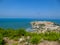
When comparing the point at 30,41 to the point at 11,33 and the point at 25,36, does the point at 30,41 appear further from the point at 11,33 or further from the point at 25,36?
the point at 11,33

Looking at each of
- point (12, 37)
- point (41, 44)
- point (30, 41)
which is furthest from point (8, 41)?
point (41, 44)

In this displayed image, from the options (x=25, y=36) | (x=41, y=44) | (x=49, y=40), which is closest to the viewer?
(x=41, y=44)

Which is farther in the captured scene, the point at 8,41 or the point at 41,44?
the point at 8,41

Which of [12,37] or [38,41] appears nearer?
Result: [38,41]

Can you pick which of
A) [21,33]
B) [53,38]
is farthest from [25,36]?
[53,38]

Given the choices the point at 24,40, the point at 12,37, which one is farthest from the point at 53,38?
the point at 12,37

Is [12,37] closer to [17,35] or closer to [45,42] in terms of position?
[17,35]

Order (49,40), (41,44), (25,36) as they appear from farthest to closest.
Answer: (25,36)
(49,40)
(41,44)
